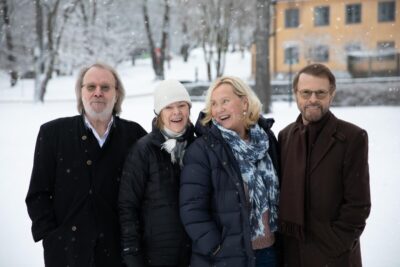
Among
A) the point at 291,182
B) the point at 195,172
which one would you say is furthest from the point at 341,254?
the point at 195,172

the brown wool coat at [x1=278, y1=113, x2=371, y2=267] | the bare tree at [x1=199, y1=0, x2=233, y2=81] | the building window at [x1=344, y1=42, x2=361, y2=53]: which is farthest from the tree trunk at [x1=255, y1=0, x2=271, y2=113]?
the building window at [x1=344, y1=42, x2=361, y2=53]

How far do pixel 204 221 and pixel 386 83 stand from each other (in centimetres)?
2326

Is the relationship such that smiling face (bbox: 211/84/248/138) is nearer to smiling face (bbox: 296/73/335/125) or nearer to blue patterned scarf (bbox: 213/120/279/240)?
blue patterned scarf (bbox: 213/120/279/240)

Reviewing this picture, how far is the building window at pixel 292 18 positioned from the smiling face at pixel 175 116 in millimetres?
36471

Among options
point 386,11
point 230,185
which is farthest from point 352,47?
point 230,185

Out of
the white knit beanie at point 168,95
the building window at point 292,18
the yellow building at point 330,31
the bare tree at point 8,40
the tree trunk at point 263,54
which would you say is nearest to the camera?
the white knit beanie at point 168,95

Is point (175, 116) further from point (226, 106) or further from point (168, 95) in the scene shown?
point (226, 106)

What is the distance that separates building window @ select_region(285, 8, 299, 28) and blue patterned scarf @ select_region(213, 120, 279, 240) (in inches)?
1434

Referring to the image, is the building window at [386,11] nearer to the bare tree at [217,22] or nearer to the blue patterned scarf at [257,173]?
the bare tree at [217,22]

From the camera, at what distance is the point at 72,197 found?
3.54 metres

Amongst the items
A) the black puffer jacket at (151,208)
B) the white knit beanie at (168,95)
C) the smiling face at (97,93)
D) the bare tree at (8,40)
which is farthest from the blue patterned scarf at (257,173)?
the bare tree at (8,40)

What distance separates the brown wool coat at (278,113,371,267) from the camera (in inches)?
129

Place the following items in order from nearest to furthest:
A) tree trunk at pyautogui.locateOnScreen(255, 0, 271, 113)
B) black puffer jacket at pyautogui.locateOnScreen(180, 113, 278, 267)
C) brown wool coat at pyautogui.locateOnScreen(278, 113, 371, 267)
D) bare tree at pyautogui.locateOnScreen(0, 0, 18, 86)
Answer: black puffer jacket at pyautogui.locateOnScreen(180, 113, 278, 267) < brown wool coat at pyautogui.locateOnScreen(278, 113, 371, 267) < tree trunk at pyautogui.locateOnScreen(255, 0, 271, 113) < bare tree at pyautogui.locateOnScreen(0, 0, 18, 86)

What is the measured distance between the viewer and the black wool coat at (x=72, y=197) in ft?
11.6
